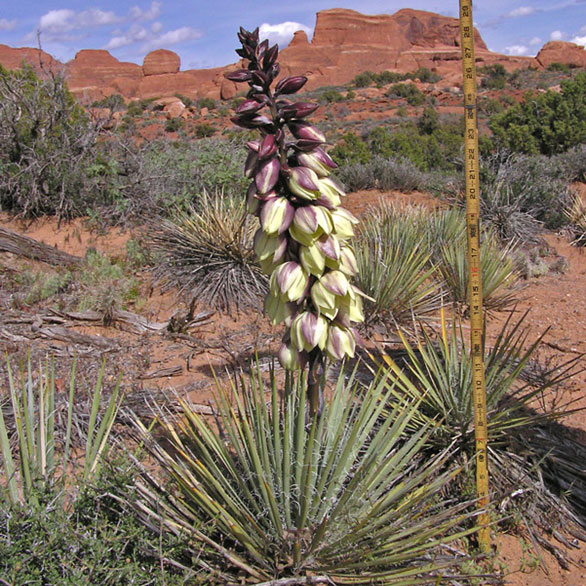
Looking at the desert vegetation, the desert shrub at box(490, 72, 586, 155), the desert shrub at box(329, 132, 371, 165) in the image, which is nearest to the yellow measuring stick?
the desert vegetation

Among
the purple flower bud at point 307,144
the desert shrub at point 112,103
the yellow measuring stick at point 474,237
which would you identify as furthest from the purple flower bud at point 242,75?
the desert shrub at point 112,103

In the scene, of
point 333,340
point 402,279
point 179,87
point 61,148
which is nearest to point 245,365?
point 402,279

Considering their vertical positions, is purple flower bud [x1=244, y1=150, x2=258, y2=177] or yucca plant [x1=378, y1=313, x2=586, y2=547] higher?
purple flower bud [x1=244, y1=150, x2=258, y2=177]

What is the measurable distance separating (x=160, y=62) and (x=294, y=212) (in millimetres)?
77125

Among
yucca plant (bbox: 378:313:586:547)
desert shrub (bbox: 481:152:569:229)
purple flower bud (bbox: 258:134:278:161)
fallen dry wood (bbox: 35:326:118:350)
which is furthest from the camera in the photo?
desert shrub (bbox: 481:152:569:229)

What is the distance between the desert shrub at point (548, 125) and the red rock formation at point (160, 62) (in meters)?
65.9

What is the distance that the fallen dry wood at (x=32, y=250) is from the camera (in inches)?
239

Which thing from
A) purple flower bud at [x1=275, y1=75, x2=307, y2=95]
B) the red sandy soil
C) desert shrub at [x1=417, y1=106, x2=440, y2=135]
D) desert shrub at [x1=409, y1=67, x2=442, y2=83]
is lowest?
the red sandy soil

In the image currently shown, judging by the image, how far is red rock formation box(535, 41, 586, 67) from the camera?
5126cm

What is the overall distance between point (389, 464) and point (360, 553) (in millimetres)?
321

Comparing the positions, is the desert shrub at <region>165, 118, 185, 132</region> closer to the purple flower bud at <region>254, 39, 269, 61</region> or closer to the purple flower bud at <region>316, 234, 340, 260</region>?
the purple flower bud at <region>254, 39, 269, 61</region>

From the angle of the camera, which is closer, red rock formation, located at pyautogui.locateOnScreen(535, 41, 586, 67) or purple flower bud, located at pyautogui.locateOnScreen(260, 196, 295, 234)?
purple flower bud, located at pyautogui.locateOnScreen(260, 196, 295, 234)

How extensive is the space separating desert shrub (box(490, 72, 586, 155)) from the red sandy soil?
21.2 feet

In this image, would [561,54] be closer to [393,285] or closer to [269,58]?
[393,285]
